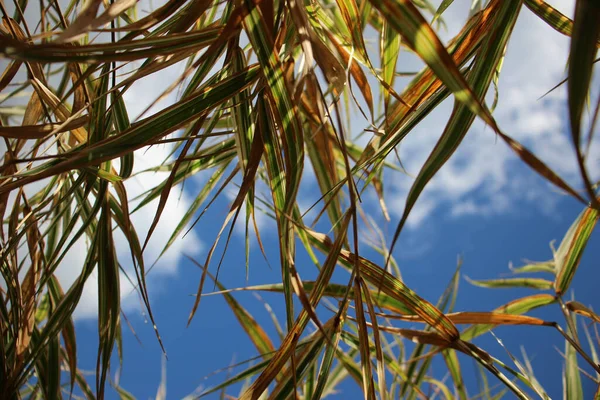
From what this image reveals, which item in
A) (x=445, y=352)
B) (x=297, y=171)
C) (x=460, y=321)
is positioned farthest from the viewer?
(x=445, y=352)

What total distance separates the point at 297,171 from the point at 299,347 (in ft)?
0.98

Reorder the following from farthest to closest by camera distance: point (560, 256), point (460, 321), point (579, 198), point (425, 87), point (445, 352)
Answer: point (445, 352) → point (560, 256) → point (460, 321) → point (425, 87) → point (579, 198)

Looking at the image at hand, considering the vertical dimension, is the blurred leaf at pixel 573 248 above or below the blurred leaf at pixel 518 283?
below

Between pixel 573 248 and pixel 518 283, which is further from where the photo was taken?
pixel 518 283

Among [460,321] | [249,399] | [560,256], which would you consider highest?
[560,256]

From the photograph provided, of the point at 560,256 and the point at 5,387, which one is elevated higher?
the point at 560,256

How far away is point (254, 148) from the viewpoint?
45cm

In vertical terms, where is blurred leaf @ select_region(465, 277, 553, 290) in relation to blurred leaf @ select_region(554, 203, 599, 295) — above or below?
above

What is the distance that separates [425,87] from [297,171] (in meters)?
0.19

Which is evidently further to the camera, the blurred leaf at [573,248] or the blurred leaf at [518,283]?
the blurred leaf at [518,283]

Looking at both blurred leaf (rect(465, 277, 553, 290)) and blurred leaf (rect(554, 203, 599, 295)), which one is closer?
blurred leaf (rect(554, 203, 599, 295))

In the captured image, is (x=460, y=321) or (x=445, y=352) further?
(x=445, y=352)

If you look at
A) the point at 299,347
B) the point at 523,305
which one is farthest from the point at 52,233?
the point at 523,305

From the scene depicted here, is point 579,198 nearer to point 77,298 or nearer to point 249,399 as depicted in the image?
point 249,399
